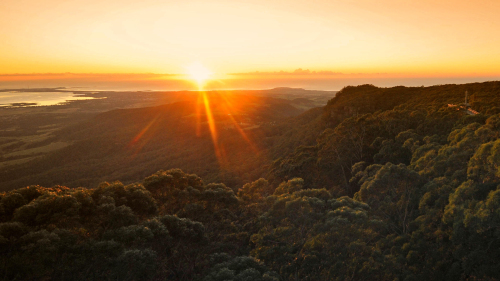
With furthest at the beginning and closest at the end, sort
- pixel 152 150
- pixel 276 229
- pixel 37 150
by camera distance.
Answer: pixel 37 150
pixel 152 150
pixel 276 229

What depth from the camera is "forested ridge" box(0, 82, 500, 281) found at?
12.2 meters

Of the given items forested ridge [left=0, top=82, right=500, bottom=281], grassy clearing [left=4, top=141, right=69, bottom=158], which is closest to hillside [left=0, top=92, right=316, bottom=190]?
grassy clearing [left=4, top=141, right=69, bottom=158]

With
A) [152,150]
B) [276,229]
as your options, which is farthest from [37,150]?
[276,229]

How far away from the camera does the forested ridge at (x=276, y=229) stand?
12156 mm

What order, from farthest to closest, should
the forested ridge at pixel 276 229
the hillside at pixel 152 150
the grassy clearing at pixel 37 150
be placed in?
the grassy clearing at pixel 37 150, the hillside at pixel 152 150, the forested ridge at pixel 276 229

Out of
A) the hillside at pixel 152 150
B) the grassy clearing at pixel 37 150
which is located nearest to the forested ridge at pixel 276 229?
the hillside at pixel 152 150

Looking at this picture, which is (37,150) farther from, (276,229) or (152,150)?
(276,229)

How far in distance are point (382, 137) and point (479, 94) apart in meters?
30.8

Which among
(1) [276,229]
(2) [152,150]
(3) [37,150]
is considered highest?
(1) [276,229]

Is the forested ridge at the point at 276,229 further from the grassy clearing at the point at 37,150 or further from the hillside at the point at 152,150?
the grassy clearing at the point at 37,150

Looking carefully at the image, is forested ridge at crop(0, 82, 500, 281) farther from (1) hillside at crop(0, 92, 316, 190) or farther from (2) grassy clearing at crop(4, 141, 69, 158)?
(2) grassy clearing at crop(4, 141, 69, 158)

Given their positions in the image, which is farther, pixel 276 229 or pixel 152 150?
pixel 152 150

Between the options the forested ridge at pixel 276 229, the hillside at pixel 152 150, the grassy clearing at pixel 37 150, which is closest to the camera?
the forested ridge at pixel 276 229

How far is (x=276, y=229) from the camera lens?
51.0 ft
